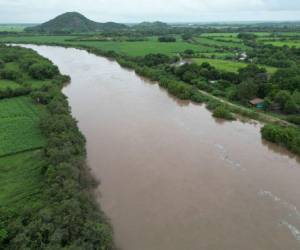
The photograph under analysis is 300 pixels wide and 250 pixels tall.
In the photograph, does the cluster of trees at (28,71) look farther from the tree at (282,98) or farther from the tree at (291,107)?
the tree at (291,107)

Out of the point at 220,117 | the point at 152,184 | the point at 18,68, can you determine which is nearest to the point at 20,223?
the point at 152,184

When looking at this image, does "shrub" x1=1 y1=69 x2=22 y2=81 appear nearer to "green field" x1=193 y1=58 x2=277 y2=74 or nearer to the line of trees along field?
the line of trees along field

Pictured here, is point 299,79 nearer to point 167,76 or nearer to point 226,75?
point 226,75

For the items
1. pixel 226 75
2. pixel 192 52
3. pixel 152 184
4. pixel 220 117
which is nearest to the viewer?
pixel 152 184

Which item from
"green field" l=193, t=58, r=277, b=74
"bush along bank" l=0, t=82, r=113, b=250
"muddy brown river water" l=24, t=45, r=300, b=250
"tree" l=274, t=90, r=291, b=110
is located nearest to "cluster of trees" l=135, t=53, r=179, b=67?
"green field" l=193, t=58, r=277, b=74

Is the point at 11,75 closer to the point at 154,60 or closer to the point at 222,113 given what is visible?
the point at 154,60

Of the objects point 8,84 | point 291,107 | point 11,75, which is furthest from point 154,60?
point 291,107
